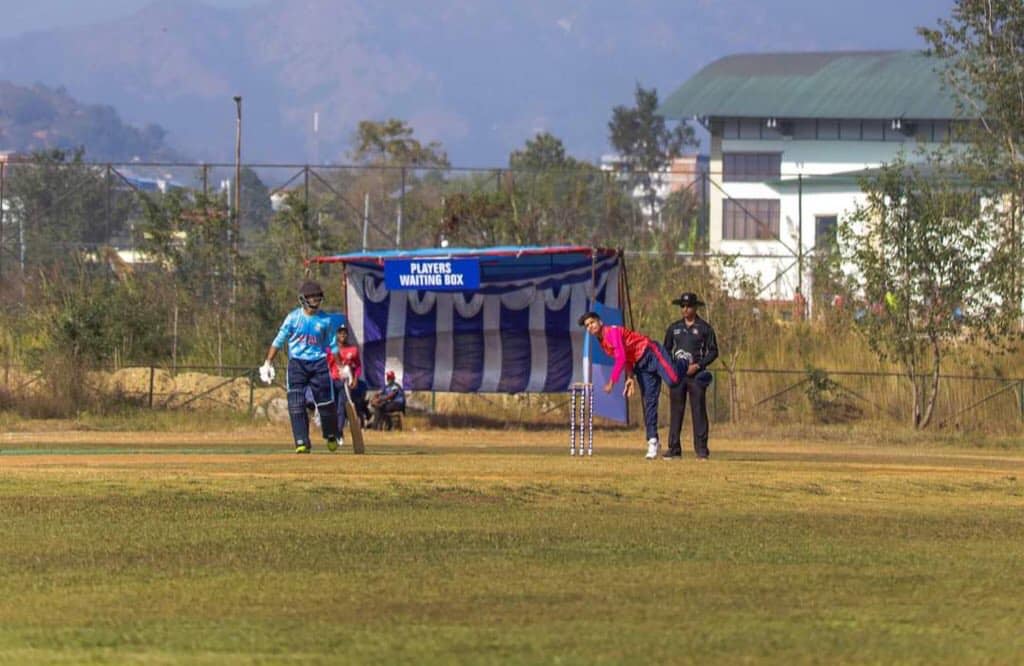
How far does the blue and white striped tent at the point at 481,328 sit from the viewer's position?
1222 inches

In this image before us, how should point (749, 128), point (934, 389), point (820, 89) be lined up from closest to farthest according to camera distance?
point (934, 389)
point (749, 128)
point (820, 89)

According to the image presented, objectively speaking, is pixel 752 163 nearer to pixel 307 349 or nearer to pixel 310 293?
pixel 307 349

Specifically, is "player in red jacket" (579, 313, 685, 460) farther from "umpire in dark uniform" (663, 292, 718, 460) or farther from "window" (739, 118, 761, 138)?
"window" (739, 118, 761, 138)

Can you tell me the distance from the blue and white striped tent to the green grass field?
10326 millimetres

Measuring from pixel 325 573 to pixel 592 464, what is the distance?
7.83 m

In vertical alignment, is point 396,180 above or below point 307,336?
above

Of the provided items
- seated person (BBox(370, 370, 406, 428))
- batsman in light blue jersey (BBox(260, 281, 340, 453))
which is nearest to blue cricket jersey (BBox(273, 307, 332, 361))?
batsman in light blue jersey (BBox(260, 281, 340, 453))

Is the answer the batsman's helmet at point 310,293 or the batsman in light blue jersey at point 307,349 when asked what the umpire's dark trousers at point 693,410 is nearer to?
the batsman in light blue jersey at point 307,349

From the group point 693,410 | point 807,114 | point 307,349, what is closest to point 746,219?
point 807,114

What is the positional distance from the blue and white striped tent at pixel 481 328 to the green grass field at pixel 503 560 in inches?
407

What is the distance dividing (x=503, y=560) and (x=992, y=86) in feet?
87.0

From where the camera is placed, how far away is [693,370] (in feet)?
68.3

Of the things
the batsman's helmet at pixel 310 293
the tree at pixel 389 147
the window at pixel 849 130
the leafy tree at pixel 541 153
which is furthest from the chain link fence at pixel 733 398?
the leafy tree at pixel 541 153

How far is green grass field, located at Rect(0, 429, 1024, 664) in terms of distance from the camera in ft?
32.8
